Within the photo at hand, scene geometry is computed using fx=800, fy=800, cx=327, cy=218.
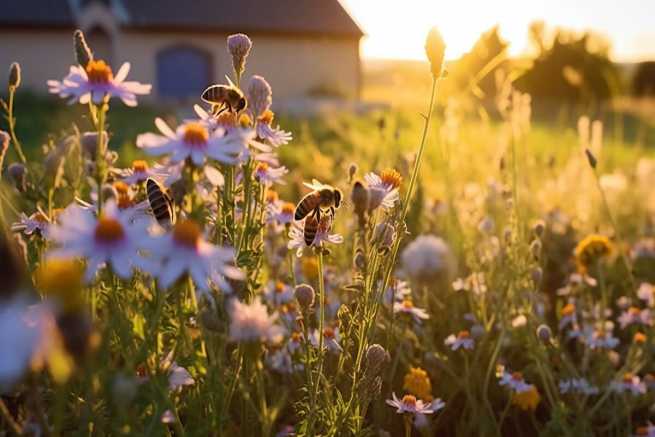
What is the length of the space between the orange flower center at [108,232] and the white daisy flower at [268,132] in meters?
0.64

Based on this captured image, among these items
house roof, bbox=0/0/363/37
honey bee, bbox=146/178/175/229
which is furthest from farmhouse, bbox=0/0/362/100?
honey bee, bbox=146/178/175/229

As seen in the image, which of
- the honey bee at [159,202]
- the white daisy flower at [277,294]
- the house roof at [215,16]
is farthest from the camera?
the house roof at [215,16]

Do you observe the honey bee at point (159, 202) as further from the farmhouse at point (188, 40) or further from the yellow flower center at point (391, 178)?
the farmhouse at point (188, 40)

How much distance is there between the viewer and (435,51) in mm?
2020

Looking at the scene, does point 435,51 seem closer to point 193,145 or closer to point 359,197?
point 359,197

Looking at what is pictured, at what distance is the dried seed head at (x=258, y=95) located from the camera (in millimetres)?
1884

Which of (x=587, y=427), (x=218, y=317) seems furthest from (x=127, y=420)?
(x=587, y=427)

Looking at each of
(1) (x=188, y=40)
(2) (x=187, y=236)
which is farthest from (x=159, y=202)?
(1) (x=188, y=40)

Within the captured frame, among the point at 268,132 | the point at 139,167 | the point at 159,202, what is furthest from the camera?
the point at 139,167

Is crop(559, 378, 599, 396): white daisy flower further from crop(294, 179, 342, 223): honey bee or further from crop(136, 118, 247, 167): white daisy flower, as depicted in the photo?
crop(136, 118, 247, 167): white daisy flower

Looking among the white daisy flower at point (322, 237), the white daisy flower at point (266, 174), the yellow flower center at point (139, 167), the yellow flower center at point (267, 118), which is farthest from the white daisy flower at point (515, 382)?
the yellow flower center at point (139, 167)

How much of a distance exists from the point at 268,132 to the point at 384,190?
13.4 inches

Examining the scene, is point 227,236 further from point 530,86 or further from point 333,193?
point 530,86

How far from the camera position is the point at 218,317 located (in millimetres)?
1542
